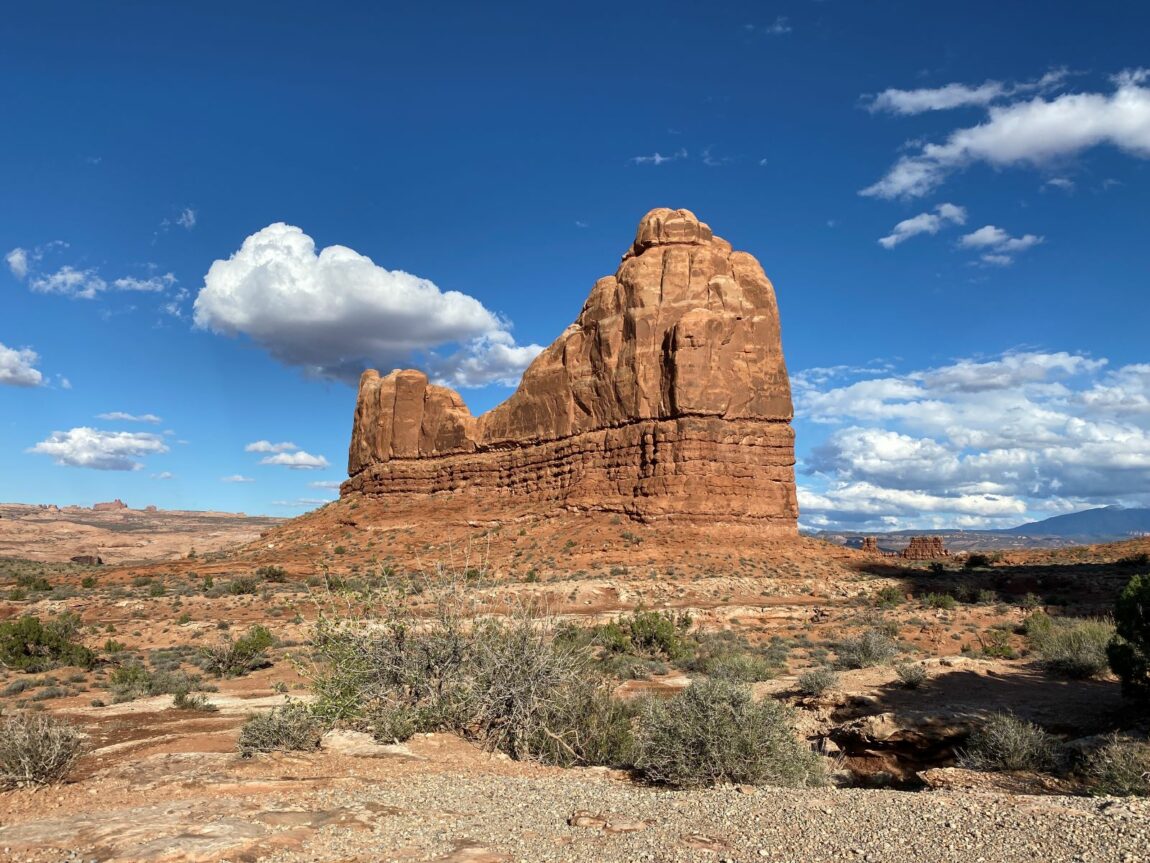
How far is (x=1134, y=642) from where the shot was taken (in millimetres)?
10156

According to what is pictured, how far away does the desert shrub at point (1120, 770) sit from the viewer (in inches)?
267

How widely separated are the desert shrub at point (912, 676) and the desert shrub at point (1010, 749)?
4.61 metres

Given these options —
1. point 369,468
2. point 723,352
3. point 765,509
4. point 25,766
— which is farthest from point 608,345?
point 25,766

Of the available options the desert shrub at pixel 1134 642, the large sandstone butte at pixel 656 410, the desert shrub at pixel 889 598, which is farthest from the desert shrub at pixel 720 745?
the large sandstone butte at pixel 656 410

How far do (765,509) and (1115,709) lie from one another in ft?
108

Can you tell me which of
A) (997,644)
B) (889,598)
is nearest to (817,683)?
(997,644)

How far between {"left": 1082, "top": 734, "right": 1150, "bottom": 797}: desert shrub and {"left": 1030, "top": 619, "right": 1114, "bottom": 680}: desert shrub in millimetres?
6903

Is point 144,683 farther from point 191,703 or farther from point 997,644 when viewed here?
point 997,644

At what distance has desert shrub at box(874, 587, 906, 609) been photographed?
29.6 meters

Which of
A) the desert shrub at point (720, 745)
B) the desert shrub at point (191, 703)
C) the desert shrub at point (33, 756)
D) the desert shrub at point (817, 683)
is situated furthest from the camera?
the desert shrub at point (817, 683)

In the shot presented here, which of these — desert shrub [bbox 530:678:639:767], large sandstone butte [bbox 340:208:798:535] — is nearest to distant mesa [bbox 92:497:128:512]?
large sandstone butte [bbox 340:208:798:535]

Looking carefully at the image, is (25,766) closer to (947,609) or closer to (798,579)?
(947,609)

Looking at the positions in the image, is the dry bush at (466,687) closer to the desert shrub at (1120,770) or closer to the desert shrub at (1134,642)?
the desert shrub at (1120,770)

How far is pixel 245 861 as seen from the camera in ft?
15.4
